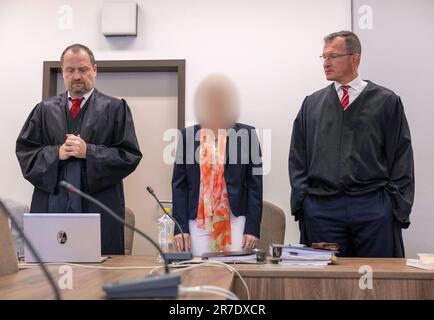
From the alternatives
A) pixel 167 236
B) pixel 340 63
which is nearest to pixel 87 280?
pixel 167 236

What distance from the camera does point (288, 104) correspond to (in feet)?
11.7

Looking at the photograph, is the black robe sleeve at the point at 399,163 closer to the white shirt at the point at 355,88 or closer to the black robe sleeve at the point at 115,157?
the white shirt at the point at 355,88

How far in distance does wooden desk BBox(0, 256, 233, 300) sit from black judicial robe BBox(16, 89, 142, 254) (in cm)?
73

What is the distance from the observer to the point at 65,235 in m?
1.76

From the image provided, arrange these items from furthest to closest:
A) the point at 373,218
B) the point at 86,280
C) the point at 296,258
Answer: the point at 373,218
the point at 296,258
the point at 86,280

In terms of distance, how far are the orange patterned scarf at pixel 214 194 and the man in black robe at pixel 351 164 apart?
1.17 feet

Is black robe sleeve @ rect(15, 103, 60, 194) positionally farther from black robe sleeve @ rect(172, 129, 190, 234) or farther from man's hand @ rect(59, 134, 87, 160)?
black robe sleeve @ rect(172, 129, 190, 234)

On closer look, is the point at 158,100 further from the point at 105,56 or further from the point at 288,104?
the point at 288,104

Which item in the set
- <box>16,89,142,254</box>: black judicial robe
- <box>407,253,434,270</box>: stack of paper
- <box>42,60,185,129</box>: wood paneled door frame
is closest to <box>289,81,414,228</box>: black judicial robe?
<box>407,253,434,270</box>: stack of paper

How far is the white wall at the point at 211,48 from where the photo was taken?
356 centimetres

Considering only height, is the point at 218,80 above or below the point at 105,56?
below

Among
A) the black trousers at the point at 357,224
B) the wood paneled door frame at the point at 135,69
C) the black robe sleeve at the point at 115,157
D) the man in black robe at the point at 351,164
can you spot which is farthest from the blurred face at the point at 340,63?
the wood paneled door frame at the point at 135,69

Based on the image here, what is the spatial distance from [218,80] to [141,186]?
1.36m
